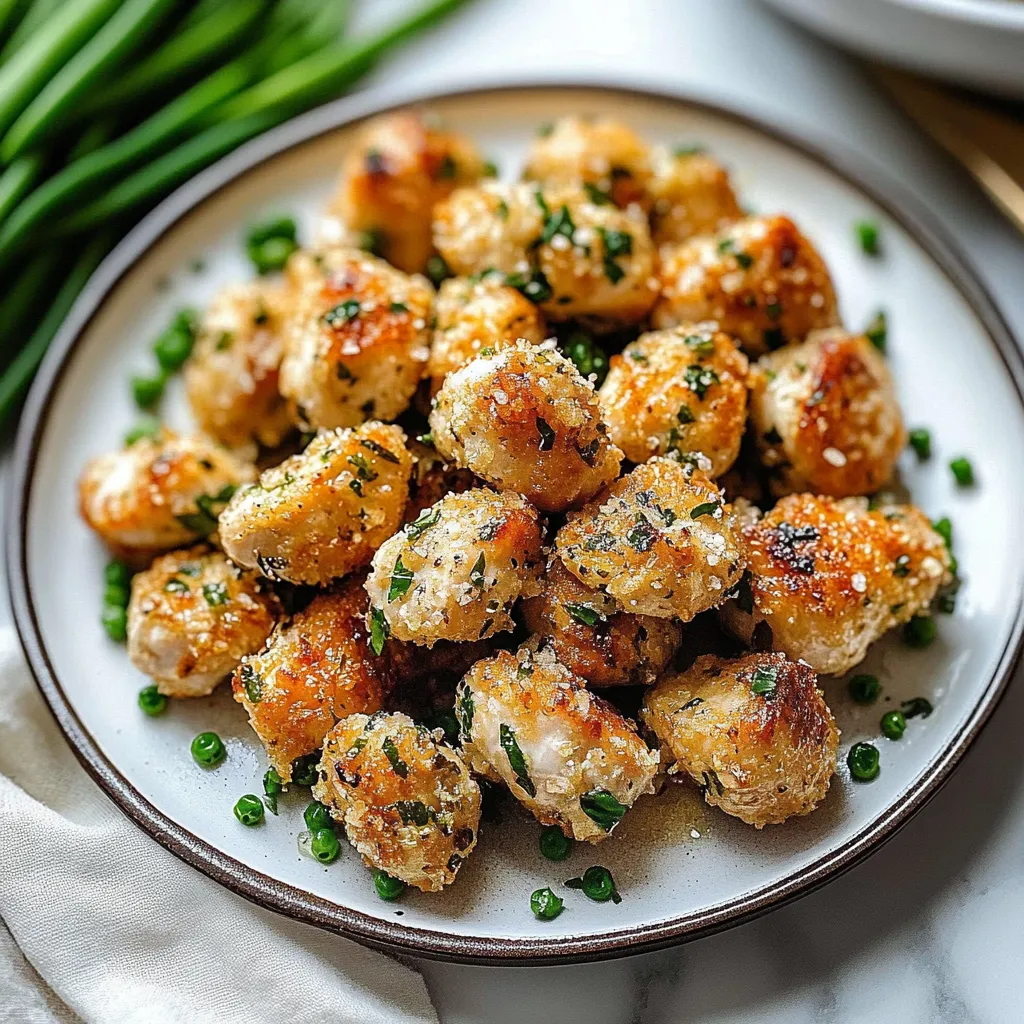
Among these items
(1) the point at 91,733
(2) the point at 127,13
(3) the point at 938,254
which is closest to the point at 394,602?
(1) the point at 91,733

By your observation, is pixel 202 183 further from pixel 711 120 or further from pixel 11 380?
pixel 711 120

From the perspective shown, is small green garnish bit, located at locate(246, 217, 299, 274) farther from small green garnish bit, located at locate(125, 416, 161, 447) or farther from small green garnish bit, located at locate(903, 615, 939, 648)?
small green garnish bit, located at locate(903, 615, 939, 648)

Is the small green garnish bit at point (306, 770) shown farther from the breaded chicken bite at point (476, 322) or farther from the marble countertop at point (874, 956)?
the breaded chicken bite at point (476, 322)

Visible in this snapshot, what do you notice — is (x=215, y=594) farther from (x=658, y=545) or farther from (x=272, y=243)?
(x=272, y=243)

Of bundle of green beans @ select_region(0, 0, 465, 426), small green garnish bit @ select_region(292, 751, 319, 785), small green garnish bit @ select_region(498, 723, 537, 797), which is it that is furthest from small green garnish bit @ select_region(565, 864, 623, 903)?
bundle of green beans @ select_region(0, 0, 465, 426)

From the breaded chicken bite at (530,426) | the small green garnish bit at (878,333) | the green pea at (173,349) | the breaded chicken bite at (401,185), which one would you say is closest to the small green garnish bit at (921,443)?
the small green garnish bit at (878,333)
